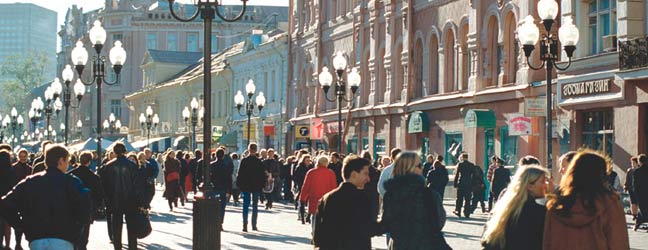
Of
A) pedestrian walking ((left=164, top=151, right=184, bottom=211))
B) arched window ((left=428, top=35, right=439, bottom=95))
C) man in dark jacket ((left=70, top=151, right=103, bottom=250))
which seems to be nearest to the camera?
man in dark jacket ((left=70, top=151, right=103, bottom=250))

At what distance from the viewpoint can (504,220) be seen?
9508 millimetres

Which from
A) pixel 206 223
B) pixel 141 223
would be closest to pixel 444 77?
pixel 141 223

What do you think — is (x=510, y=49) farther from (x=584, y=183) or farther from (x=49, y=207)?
(x=584, y=183)

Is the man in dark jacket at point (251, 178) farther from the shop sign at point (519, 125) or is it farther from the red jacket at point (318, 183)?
the shop sign at point (519, 125)

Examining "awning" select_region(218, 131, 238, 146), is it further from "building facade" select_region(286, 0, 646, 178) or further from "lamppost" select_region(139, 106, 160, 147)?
"building facade" select_region(286, 0, 646, 178)

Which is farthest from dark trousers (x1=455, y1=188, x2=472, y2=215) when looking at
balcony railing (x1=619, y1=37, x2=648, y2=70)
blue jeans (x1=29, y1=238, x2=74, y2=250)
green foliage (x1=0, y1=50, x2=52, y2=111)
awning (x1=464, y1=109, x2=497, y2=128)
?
green foliage (x1=0, y1=50, x2=52, y2=111)

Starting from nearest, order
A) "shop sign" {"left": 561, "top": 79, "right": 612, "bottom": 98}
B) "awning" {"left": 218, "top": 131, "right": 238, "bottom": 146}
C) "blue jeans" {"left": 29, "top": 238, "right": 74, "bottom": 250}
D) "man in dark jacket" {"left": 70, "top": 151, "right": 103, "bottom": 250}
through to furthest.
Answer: "blue jeans" {"left": 29, "top": 238, "right": 74, "bottom": 250}, "man in dark jacket" {"left": 70, "top": 151, "right": 103, "bottom": 250}, "shop sign" {"left": 561, "top": 79, "right": 612, "bottom": 98}, "awning" {"left": 218, "top": 131, "right": 238, "bottom": 146}

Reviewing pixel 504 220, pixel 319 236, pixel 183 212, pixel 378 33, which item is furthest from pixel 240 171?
pixel 378 33

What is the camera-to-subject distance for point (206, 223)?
15.9m

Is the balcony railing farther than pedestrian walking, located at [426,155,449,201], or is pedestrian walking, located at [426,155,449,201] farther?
the balcony railing

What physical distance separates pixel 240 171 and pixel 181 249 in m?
5.00

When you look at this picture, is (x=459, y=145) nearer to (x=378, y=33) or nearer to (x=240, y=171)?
(x=378, y=33)

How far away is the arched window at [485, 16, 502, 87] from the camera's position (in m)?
39.2

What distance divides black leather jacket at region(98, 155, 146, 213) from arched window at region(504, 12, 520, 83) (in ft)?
67.4
